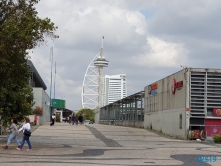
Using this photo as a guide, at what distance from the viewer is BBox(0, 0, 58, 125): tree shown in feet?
74.9

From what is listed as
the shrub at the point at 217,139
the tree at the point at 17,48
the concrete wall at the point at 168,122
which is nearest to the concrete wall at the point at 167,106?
the concrete wall at the point at 168,122

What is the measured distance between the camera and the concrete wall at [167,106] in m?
38.4

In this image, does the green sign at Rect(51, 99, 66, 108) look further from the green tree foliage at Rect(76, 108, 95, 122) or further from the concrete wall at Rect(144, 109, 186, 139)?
the green tree foliage at Rect(76, 108, 95, 122)

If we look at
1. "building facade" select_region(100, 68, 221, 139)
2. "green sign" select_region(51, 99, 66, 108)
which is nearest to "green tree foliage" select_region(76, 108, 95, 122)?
"green sign" select_region(51, 99, 66, 108)

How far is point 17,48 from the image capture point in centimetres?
2380

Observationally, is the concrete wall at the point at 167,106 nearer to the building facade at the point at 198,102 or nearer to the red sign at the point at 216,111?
the building facade at the point at 198,102

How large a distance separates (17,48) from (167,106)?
2262 cm

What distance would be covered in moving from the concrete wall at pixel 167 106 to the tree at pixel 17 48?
13750 mm

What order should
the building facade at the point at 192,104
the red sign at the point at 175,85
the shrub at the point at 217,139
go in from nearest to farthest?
the shrub at the point at 217,139, the building facade at the point at 192,104, the red sign at the point at 175,85

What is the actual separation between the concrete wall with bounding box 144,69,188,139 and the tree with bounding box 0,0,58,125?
1375 cm

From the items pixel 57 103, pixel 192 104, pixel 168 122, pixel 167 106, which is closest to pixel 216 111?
pixel 192 104

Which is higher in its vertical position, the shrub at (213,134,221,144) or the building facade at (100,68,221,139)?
the building facade at (100,68,221,139)

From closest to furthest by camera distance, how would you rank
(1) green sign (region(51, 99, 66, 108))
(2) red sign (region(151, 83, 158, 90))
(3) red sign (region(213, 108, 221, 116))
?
(3) red sign (region(213, 108, 221, 116)) < (2) red sign (region(151, 83, 158, 90)) < (1) green sign (region(51, 99, 66, 108))

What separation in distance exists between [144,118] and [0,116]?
2806cm
